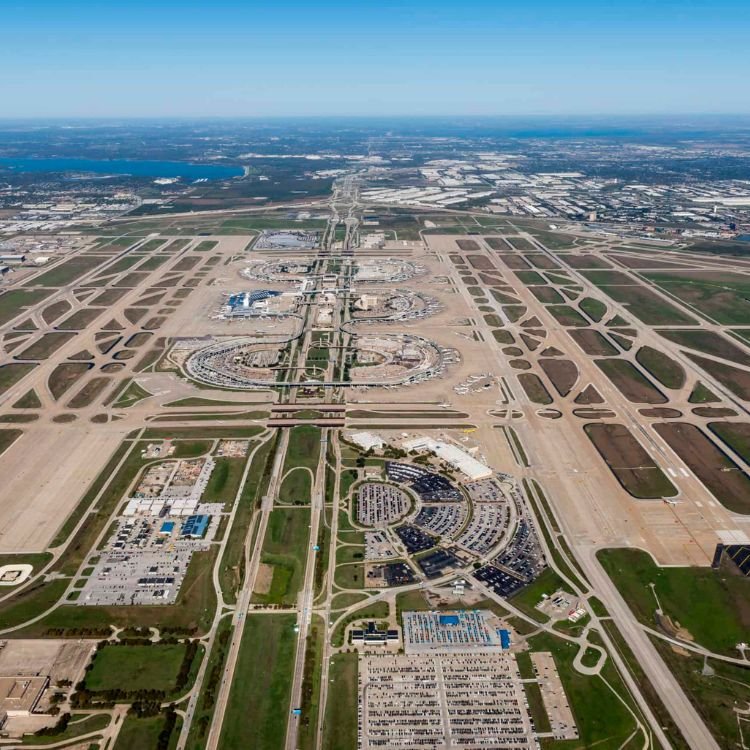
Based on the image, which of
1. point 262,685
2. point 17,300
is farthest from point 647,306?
point 17,300

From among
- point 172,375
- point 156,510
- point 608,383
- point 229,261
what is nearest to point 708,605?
point 608,383

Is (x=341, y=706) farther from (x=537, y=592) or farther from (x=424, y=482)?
(x=424, y=482)

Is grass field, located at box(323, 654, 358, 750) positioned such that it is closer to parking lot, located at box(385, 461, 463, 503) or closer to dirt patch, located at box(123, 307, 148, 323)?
parking lot, located at box(385, 461, 463, 503)

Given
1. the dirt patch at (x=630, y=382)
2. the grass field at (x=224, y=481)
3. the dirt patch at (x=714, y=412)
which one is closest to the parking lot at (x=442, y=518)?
the grass field at (x=224, y=481)

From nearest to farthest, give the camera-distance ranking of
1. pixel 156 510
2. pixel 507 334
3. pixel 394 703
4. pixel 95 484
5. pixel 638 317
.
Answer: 1. pixel 394 703
2. pixel 156 510
3. pixel 95 484
4. pixel 507 334
5. pixel 638 317

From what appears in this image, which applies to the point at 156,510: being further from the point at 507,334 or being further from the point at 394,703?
the point at 507,334

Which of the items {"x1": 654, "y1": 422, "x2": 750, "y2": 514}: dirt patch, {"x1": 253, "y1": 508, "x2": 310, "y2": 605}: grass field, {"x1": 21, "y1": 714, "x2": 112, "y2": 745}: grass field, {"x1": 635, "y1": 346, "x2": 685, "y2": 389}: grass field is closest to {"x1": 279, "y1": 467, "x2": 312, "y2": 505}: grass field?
{"x1": 253, "y1": 508, "x2": 310, "y2": 605}: grass field

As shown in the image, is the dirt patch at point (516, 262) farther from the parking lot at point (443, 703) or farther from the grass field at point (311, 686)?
the grass field at point (311, 686)

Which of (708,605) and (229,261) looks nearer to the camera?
(708,605)
